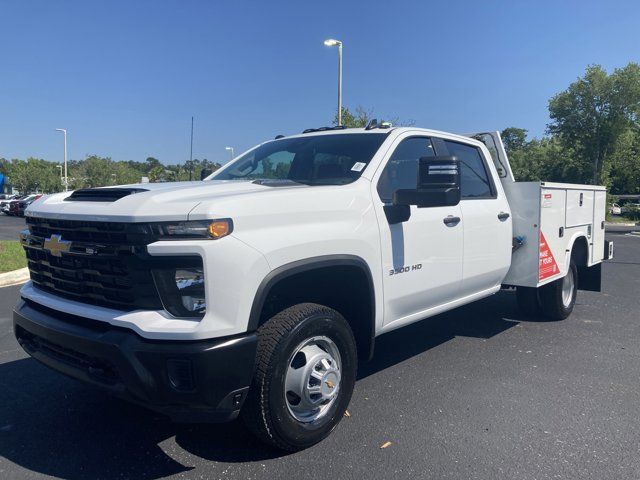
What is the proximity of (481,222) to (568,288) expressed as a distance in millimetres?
2553

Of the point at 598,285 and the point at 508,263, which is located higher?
the point at 508,263

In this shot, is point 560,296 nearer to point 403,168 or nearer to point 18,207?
point 403,168

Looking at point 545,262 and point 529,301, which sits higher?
point 545,262

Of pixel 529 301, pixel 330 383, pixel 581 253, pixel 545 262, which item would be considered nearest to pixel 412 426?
pixel 330 383

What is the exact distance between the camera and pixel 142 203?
266cm

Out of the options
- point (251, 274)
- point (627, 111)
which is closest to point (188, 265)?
point (251, 274)

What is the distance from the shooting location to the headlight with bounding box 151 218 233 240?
8.45 feet

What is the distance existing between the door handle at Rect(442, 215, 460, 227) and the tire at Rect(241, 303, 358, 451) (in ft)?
4.44

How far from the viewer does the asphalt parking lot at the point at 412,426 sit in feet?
9.73

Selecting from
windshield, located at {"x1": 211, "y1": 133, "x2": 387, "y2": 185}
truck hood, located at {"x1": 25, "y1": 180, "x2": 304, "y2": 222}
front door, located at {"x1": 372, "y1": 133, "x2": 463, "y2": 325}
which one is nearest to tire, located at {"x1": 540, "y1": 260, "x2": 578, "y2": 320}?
front door, located at {"x1": 372, "y1": 133, "x2": 463, "y2": 325}

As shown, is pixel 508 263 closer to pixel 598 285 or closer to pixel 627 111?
pixel 598 285

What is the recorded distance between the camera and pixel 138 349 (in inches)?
99.4

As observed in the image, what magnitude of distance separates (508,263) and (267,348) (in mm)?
3137

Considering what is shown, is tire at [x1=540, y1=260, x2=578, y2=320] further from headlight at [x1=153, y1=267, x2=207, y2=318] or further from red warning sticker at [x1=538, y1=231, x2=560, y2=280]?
headlight at [x1=153, y1=267, x2=207, y2=318]
